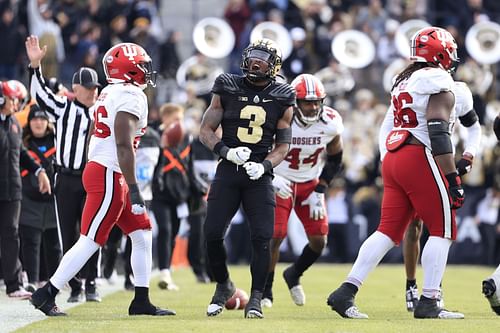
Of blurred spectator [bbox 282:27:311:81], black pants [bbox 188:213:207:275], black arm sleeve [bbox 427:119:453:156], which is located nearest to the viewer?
black arm sleeve [bbox 427:119:453:156]

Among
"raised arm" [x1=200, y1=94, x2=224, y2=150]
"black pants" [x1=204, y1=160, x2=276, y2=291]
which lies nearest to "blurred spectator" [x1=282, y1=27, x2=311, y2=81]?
"raised arm" [x1=200, y1=94, x2=224, y2=150]

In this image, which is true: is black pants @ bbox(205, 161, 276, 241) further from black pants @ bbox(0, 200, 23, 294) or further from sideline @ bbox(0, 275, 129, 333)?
black pants @ bbox(0, 200, 23, 294)

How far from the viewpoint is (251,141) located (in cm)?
928

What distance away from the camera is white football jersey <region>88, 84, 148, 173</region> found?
8.86m

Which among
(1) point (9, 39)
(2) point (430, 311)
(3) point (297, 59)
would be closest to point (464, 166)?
(2) point (430, 311)

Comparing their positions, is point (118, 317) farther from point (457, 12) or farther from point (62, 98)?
point (457, 12)

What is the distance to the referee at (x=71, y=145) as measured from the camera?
34.9 feet

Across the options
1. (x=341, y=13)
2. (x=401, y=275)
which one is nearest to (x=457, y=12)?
(x=341, y=13)

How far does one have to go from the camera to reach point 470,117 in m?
9.77

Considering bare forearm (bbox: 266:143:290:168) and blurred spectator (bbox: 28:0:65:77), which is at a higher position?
blurred spectator (bbox: 28:0:65:77)

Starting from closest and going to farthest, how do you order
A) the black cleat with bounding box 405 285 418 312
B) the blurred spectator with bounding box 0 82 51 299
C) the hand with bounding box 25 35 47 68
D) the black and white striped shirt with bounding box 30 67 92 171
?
the hand with bounding box 25 35 47 68, the black cleat with bounding box 405 285 418 312, the black and white striped shirt with bounding box 30 67 92 171, the blurred spectator with bounding box 0 82 51 299

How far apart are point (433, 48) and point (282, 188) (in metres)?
2.44

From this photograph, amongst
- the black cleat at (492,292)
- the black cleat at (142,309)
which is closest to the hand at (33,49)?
the black cleat at (142,309)

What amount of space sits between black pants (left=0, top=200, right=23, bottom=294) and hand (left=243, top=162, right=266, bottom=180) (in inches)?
121
